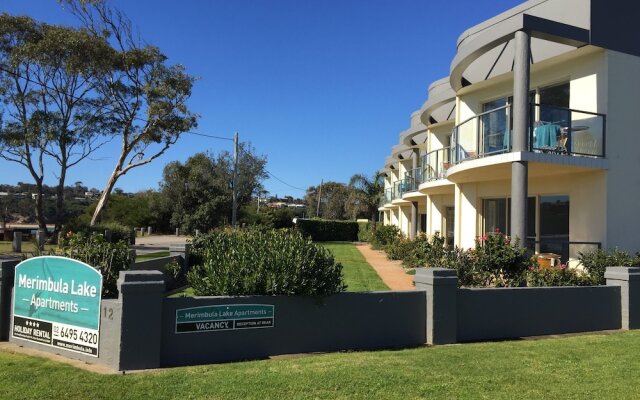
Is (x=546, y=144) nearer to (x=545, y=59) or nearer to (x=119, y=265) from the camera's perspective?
(x=545, y=59)

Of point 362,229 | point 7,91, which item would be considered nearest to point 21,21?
point 7,91

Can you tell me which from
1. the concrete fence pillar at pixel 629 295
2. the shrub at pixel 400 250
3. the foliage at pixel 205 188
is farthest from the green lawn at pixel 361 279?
the foliage at pixel 205 188

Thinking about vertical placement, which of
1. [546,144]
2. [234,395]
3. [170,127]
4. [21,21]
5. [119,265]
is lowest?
[234,395]

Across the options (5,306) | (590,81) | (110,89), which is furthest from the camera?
(110,89)

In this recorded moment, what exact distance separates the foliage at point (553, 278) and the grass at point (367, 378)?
8.64 feet

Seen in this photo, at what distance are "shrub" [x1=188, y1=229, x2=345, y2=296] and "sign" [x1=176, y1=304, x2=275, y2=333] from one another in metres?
0.25

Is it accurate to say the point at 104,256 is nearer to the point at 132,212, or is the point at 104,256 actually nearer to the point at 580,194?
the point at 580,194

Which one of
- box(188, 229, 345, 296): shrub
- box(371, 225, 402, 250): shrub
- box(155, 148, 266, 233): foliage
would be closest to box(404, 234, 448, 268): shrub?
box(188, 229, 345, 296): shrub

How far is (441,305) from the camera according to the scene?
24.4 feet

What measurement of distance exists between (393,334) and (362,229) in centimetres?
4191

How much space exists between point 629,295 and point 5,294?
997cm

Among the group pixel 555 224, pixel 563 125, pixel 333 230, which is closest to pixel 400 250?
pixel 555 224

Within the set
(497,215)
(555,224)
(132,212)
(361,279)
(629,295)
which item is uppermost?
(132,212)

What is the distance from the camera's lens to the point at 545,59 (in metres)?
12.8
